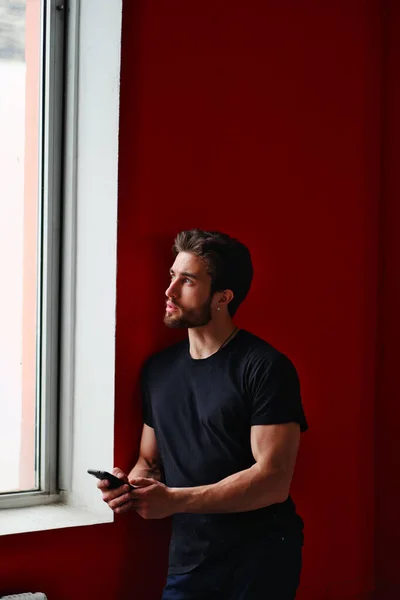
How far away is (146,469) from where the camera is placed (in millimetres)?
2605

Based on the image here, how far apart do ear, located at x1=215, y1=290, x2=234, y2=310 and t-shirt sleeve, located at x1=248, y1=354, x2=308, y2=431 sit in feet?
0.79

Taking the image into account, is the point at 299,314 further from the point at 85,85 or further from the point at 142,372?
the point at 85,85

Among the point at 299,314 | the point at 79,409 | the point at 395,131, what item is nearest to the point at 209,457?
the point at 79,409

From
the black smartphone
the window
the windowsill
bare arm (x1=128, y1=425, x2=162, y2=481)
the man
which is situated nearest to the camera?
the black smartphone

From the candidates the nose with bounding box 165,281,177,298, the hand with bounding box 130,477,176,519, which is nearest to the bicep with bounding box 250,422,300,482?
the hand with bounding box 130,477,176,519

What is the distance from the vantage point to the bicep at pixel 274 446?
7.67ft

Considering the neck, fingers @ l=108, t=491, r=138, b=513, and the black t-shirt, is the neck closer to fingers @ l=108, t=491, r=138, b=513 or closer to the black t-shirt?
the black t-shirt

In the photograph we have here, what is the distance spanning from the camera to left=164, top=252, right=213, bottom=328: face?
252 cm

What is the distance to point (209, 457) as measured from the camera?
96.4 inches

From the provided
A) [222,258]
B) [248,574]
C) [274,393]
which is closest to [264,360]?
[274,393]

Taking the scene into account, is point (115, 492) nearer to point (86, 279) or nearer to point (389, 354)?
point (86, 279)

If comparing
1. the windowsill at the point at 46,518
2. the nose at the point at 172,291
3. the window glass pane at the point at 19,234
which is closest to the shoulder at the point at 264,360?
the nose at the point at 172,291

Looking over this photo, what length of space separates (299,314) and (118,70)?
1.10m

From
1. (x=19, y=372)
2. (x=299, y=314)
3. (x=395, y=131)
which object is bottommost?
(x=19, y=372)
